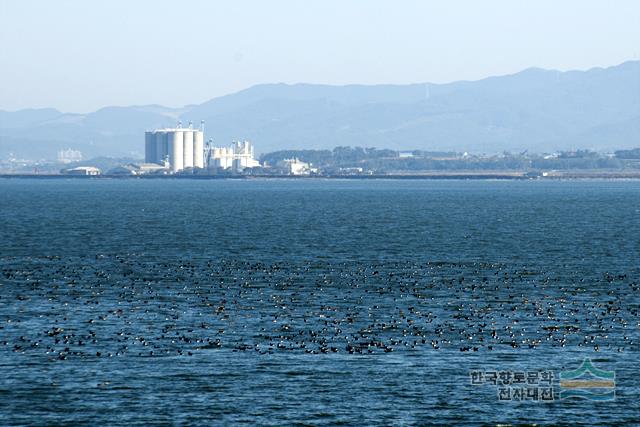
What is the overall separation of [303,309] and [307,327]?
5.89 meters

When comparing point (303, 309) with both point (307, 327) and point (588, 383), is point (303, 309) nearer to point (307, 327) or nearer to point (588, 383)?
point (307, 327)

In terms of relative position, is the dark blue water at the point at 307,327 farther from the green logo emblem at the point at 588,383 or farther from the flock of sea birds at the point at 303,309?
the green logo emblem at the point at 588,383

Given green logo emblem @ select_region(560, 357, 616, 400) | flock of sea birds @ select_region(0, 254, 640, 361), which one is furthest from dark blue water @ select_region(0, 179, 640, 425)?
green logo emblem @ select_region(560, 357, 616, 400)

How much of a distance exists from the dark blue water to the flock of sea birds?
15 cm

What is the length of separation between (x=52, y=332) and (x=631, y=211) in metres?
135

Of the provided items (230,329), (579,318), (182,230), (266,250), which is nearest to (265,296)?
(230,329)

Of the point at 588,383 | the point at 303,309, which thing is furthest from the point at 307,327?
the point at 588,383

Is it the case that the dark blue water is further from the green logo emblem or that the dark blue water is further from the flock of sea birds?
Result: the green logo emblem

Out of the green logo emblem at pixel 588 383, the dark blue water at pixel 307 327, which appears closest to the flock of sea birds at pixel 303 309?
the dark blue water at pixel 307 327

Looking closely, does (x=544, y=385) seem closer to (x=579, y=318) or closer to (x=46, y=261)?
(x=579, y=318)

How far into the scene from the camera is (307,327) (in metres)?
58.2

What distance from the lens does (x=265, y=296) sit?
228 feet

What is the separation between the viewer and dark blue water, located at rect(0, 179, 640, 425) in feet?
142

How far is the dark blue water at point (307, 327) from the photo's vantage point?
1704 inches
